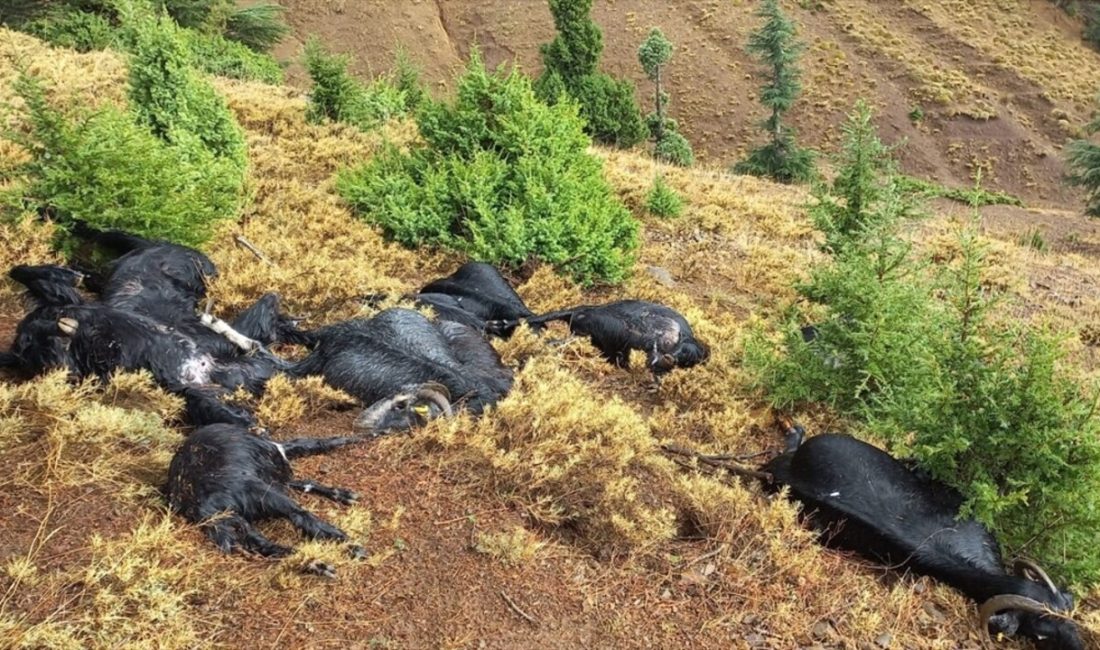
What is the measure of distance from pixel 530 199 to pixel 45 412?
17.2 feet

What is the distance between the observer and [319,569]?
297 cm

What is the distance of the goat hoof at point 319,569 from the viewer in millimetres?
2965

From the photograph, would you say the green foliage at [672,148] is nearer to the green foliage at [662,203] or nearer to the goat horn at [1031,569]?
the green foliage at [662,203]

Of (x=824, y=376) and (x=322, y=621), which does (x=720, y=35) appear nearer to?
(x=824, y=376)

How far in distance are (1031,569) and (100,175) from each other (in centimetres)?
666

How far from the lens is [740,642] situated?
3213mm

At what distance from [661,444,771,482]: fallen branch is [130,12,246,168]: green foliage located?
5622 millimetres

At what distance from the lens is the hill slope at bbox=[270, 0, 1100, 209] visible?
3512cm

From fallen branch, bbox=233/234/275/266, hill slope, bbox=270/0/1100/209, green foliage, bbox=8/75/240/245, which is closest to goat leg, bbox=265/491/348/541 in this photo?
green foliage, bbox=8/75/240/245

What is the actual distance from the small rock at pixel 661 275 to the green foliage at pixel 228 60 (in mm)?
10366

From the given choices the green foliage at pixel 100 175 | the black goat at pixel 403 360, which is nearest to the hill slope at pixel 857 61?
the green foliage at pixel 100 175

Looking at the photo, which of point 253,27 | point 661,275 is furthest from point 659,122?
point 661,275

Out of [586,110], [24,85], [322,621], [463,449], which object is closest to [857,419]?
[463,449]

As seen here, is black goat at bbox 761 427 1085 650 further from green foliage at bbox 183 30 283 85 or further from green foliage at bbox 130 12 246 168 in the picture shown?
green foliage at bbox 183 30 283 85
